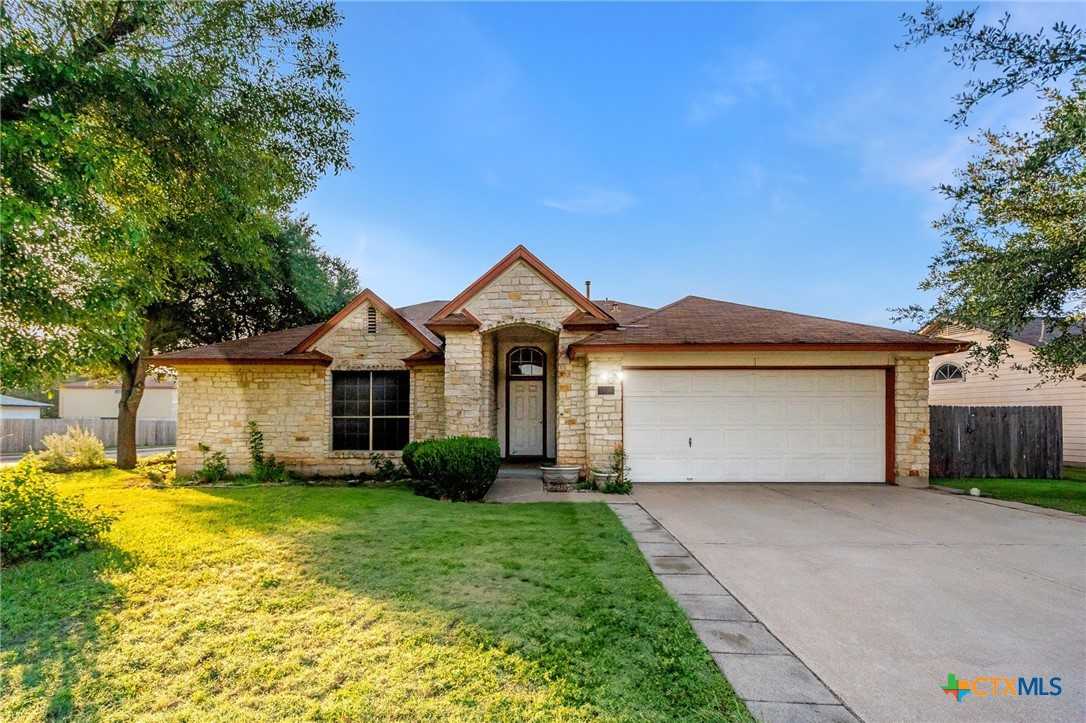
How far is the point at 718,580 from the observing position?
4.16 meters

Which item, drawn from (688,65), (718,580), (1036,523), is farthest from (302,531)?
(688,65)

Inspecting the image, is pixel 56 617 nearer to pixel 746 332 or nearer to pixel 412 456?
pixel 412 456

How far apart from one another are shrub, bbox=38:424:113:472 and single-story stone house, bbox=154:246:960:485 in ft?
17.2

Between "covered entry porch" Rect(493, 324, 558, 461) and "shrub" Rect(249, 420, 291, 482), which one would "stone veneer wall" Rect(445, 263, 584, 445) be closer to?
"covered entry porch" Rect(493, 324, 558, 461)

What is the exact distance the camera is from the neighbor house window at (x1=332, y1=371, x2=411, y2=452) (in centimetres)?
1087

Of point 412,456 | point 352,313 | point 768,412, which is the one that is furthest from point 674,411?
point 352,313

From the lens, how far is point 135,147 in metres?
6.59

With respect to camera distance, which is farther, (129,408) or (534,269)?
(129,408)

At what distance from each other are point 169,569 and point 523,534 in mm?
3622

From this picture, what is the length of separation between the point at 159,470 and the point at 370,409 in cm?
583

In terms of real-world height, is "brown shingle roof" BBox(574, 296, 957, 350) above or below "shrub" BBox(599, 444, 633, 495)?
above


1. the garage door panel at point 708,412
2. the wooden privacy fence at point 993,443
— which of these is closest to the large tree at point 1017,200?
the wooden privacy fence at point 993,443

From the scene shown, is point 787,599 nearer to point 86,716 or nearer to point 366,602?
point 366,602

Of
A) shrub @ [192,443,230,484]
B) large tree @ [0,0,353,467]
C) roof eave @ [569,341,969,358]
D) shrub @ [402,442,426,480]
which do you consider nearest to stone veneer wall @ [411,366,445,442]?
shrub @ [402,442,426,480]
